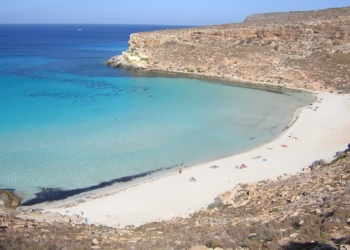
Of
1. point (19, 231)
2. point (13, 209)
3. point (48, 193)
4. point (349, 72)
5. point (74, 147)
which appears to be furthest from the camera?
point (349, 72)

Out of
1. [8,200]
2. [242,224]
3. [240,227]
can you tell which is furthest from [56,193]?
[240,227]

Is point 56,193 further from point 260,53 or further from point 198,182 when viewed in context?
point 260,53

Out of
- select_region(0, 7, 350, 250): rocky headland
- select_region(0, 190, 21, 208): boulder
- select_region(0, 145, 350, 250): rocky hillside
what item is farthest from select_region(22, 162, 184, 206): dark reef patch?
select_region(0, 145, 350, 250): rocky hillside

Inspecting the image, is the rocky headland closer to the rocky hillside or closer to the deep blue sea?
the rocky hillside

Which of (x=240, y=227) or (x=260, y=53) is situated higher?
(x=260, y=53)

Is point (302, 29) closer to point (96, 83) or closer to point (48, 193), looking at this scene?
point (96, 83)

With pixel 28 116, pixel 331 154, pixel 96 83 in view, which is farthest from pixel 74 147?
pixel 96 83
